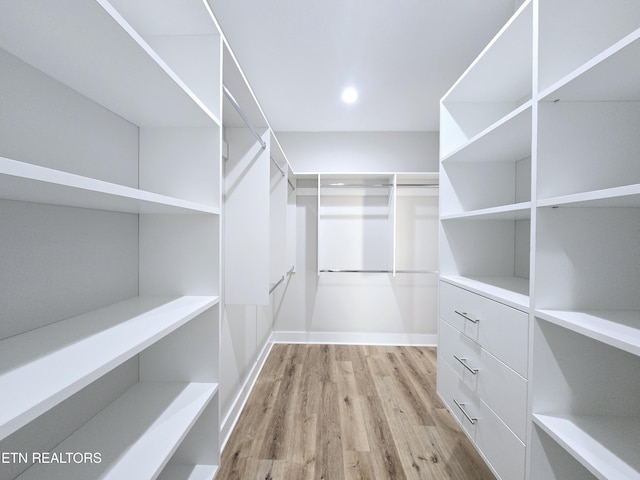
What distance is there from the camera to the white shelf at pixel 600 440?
0.71m

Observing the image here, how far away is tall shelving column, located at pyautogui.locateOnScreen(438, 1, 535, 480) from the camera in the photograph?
1062mm

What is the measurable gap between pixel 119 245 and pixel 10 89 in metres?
0.51

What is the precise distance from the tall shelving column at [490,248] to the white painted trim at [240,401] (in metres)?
1.28

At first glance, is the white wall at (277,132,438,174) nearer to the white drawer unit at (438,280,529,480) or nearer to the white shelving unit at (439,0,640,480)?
the white drawer unit at (438,280,529,480)

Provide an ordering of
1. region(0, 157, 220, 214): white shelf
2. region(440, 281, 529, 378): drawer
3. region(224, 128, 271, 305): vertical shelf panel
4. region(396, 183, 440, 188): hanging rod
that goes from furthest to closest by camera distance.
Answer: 1. region(396, 183, 440, 188): hanging rod
2. region(224, 128, 271, 305): vertical shelf panel
3. region(440, 281, 529, 378): drawer
4. region(0, 157, 220, 214): white shelf

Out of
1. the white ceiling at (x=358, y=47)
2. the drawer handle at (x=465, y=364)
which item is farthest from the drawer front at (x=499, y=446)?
the white ceiling at (x=358, y=47)

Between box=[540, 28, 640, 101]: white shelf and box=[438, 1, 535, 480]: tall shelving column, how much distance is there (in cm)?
10

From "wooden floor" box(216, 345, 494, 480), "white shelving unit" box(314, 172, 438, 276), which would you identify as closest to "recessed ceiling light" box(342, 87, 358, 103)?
"white shelving unit" box(314, 172, 438, 276)

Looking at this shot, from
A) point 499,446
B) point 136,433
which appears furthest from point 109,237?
point 499,446

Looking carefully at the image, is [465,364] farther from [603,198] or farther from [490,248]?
[603,198]

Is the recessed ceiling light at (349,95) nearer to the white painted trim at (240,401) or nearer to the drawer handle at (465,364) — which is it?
the drawer handle at (465,364)

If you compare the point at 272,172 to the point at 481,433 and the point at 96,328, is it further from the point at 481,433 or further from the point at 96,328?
the point at 481,433

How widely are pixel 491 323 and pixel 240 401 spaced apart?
5.55ft

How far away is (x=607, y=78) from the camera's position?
2.59 feet
